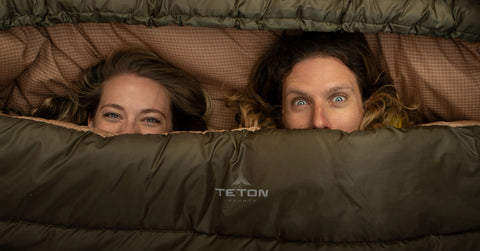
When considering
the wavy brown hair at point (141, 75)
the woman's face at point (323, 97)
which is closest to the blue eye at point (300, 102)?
the woman's face at point (323, 97)

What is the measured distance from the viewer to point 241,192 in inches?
38.2

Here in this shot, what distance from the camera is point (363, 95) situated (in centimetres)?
141

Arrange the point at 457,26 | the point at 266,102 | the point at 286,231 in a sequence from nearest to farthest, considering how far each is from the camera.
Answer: the point at 286,231, the point at 457,26, the point at 266,102

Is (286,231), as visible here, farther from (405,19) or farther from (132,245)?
(405,19)

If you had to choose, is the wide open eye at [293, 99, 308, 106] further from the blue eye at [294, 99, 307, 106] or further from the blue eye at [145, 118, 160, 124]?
the blue eye at [145, 118, 160, 124]

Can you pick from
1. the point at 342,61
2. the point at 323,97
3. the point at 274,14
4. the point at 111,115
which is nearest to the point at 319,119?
the point at 323,97

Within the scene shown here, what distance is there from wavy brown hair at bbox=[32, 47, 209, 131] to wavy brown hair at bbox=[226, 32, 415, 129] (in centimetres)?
17

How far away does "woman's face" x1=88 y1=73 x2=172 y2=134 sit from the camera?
1.37m

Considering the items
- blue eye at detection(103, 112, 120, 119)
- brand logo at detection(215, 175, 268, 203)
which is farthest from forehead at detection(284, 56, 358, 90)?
blue eye at detection(103, 112, 120, 119)

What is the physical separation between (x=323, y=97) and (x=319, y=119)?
3.2 inches

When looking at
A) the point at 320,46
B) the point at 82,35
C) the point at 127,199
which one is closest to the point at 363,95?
the point at 320,46

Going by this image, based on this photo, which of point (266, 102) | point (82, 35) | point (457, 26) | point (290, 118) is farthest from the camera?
point (266, 102)

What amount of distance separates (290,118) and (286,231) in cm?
49

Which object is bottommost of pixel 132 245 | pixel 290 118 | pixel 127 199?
pixel 132 245
